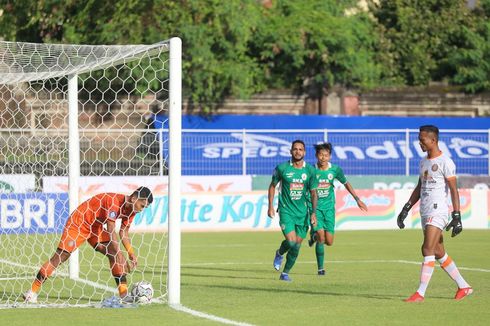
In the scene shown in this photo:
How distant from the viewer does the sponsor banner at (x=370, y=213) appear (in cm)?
2678

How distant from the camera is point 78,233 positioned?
40.9 feet

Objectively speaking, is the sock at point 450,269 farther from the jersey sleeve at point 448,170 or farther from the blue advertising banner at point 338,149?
the blue advertising banner at point 338,149

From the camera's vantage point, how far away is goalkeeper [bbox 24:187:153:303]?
12219 mm

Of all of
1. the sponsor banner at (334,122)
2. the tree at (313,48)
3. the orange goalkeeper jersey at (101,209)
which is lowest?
the orange goalkeeper jersey at (101,209)

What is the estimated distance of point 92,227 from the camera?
12.5m

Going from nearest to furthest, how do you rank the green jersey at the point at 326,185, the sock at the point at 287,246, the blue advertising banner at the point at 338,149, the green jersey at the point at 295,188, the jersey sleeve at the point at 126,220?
1. the jersey sleeve at the point at 126,220
2. the sock at the point at 287,246
3. the green jersey at the point at 295,188
4. the green jersey at the point at 326,185
5. the blue advertising banner at the point at 338,149

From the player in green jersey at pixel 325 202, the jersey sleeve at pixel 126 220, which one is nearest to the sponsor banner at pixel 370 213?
the player in green jersey at pixel 325 202

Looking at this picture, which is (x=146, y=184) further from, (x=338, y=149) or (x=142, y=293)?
(x=142, y=293)

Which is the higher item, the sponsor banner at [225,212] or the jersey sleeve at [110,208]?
the jersey sleeve at [110,208]

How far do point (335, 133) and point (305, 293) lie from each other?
15503 mm

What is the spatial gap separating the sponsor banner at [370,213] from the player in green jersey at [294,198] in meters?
11.6

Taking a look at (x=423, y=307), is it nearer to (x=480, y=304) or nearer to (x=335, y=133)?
(x=480, y=304)

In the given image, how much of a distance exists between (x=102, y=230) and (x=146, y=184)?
1177 cm

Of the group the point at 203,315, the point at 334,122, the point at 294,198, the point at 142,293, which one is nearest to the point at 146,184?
the point at 334,122
